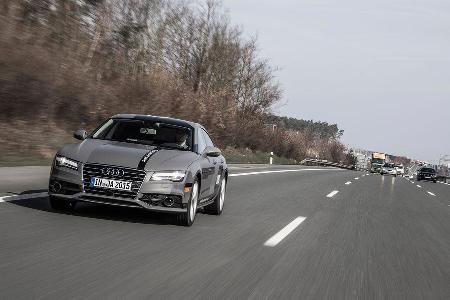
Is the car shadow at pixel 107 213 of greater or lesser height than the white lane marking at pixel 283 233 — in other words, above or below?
above

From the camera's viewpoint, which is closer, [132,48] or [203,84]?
[132,48]

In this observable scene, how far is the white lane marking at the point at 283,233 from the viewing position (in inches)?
289

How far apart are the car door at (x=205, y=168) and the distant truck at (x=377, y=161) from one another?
72.4 m

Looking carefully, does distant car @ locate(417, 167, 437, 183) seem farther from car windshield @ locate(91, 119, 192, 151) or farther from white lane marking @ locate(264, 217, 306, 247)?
car windshield @ locate(91, 119, 192, 151)

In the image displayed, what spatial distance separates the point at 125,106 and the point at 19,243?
2093 centimetres

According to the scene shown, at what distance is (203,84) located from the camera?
144ft

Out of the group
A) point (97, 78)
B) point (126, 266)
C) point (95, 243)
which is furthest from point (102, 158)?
point (97, 78)

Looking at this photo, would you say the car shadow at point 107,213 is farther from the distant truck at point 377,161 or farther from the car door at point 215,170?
the distant truck at point 377,161

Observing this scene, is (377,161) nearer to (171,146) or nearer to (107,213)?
(171,146)

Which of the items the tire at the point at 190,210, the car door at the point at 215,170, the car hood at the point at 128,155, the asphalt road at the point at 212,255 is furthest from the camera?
the car door at the point at 215,170

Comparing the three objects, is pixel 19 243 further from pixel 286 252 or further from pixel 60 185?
pixel 286 252

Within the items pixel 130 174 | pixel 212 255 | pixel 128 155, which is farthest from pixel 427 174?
pixel 212 255

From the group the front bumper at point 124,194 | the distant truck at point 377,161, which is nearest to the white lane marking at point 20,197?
the front bumper at point 124,194

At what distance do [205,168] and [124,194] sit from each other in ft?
5.14
